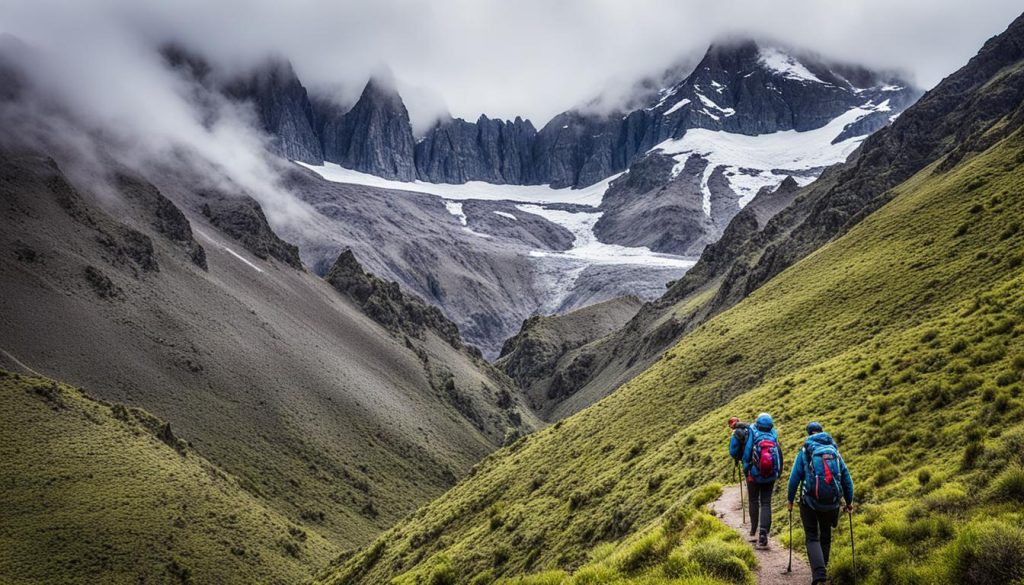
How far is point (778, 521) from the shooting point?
1834cm

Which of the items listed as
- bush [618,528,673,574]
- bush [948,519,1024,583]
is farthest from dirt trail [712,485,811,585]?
bush [948,519,1024,583]

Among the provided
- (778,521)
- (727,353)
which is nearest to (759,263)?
(727,353)

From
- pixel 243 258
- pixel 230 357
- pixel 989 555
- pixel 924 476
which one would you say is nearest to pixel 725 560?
pixel 989 555

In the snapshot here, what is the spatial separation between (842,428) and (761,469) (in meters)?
10.3

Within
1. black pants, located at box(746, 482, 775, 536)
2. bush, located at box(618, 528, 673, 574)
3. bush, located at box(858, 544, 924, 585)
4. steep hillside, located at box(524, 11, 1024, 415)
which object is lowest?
bush, located at box(618, 528, 673, 574)

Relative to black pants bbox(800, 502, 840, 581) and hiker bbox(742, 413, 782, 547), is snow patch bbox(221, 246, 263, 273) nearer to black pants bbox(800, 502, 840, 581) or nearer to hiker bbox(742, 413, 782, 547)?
hiker bbox(742, 413, 782, 547)

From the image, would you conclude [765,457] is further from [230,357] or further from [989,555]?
[230,357]

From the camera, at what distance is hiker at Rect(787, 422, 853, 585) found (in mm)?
12367

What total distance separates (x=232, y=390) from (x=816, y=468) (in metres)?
113

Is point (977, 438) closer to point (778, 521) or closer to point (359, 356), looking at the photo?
point (778, 521)

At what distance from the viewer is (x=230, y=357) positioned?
4619 inches

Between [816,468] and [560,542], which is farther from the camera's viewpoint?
[560,542]

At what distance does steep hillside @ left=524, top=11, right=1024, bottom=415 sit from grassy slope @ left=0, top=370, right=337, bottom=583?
8388cm

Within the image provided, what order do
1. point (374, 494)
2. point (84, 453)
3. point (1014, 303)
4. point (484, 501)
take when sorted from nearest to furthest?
point (1014, 303)
point (484, 501)
point (84, 453)
point (374, 494)
